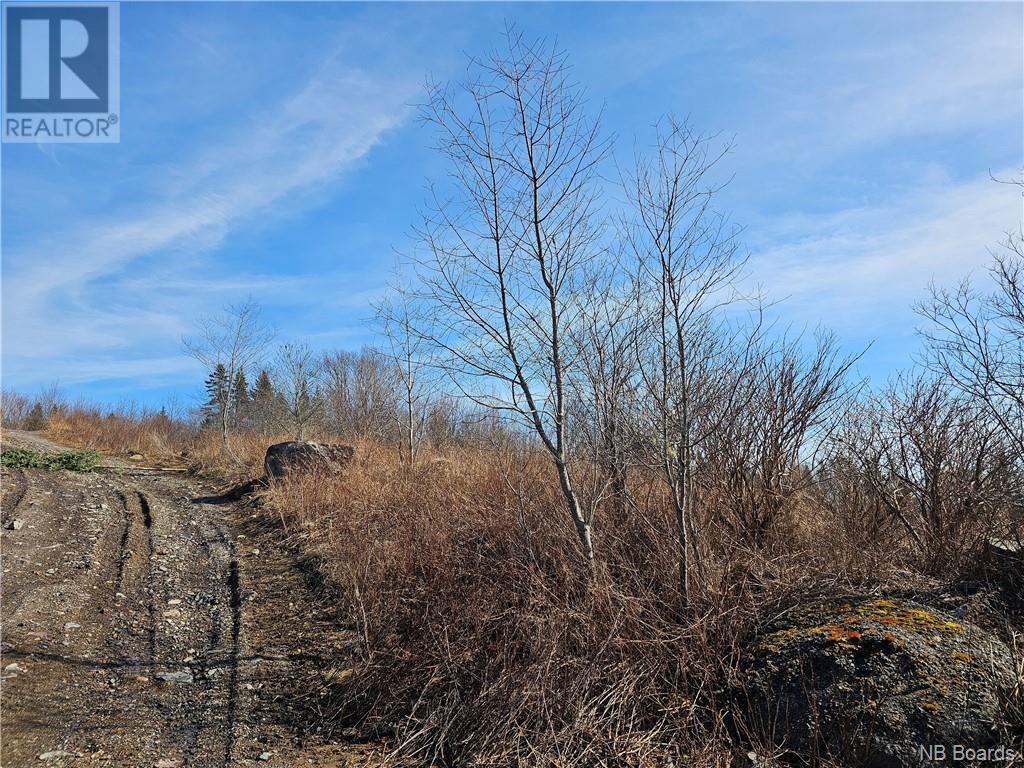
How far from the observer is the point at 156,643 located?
4957 millimetres

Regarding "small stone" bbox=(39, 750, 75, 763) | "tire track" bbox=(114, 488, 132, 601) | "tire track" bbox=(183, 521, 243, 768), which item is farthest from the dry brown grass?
"tire track" bbox=(114, 488, 132, 601)

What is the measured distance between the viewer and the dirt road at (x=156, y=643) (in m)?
3.62

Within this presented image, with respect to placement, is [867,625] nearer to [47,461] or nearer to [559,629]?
[559,629]

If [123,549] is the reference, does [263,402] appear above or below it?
above

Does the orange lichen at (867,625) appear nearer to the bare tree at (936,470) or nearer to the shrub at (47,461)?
the bare tree at (936,470)

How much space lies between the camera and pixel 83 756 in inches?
134

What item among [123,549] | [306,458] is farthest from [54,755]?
[306,458]

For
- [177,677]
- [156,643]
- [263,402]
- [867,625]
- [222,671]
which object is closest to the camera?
[867,625]

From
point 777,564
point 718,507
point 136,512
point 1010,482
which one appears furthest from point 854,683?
point 136,512

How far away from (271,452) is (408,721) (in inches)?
324

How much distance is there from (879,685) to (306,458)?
8.83m

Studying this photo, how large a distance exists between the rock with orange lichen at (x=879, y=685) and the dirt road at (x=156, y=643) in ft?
7.90

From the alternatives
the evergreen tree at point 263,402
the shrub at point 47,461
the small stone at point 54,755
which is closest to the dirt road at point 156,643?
the small stone at point 54,755

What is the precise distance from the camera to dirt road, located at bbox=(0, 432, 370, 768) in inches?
143
